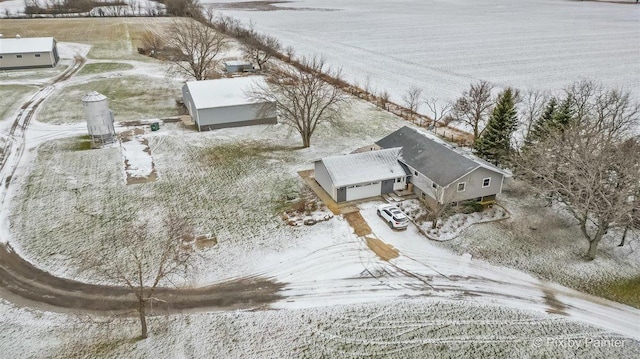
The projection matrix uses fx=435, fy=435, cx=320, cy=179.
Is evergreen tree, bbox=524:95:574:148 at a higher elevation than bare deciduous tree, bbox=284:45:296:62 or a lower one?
higher

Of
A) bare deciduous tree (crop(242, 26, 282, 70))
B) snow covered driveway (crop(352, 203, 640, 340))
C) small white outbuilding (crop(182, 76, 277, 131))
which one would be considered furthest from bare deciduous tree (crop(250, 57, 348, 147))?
bare deciduous tree (crop(242, 26, 282, 70))

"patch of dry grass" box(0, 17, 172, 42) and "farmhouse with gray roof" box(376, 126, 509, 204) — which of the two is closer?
"farmhouse with gray roof" box(376, 126, 509, 204)

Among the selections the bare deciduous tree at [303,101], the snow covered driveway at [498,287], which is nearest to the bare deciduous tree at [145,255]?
the snow covered driveway at [498,287]

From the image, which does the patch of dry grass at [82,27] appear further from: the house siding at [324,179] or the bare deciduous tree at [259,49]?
the house siding at [324,179]

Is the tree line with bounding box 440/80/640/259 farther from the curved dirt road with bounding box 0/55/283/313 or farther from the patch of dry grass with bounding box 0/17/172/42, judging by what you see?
the patch of dry grass with bounding box 0/17/172/42

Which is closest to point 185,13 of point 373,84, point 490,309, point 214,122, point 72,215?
point 373,84

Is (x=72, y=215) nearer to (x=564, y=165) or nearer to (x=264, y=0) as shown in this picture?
(x=564, y=165)

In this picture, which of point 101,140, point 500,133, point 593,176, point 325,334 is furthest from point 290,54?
point 325,334
